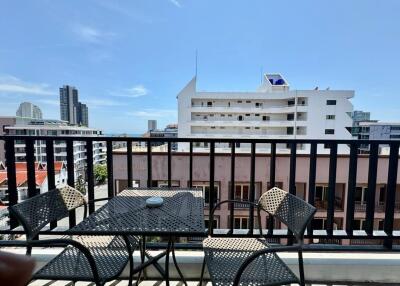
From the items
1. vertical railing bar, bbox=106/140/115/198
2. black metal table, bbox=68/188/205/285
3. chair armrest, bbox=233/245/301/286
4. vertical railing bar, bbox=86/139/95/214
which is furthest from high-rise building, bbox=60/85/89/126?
chair armrest, bbox=233/245/301/286

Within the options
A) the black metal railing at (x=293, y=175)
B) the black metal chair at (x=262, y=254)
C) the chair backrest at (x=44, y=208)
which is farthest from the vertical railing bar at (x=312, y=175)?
the chair backrest at (x=44, y=208)

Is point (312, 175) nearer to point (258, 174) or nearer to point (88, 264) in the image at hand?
point (88, 264)

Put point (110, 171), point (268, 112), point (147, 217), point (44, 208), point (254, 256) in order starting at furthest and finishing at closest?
point (268, 112)
point (110, 171)
point (44, 208)
point (147, 217)
point (254, 256)

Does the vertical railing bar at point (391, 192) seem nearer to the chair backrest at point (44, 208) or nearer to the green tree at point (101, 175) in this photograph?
the chair backrest at point (44, 208)

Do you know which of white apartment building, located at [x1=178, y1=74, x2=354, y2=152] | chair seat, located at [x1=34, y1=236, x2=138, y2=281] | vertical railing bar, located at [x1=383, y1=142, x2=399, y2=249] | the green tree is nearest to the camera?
chair seat, located at [x1=34, y1=236, x2=138, y2=281]

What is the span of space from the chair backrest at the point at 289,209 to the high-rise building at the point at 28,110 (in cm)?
5846

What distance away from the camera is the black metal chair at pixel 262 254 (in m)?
1.26

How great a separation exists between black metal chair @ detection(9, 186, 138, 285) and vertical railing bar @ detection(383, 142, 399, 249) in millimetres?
2234

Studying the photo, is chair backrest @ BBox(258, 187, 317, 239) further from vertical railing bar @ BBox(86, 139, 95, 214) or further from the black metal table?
vertical railing bar @ BBox(86, 139, 95, 214)

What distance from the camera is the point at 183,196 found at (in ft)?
5.83

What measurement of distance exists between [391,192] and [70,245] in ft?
8.47

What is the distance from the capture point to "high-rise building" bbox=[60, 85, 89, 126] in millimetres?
68750

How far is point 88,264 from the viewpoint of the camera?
1.45 m

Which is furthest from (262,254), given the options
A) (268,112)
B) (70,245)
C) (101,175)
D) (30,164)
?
(268,112)
